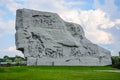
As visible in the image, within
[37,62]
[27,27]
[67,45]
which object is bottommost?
[37,62]

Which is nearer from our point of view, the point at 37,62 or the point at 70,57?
the point at 37,62

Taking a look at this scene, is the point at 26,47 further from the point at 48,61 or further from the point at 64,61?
the point at 64,61

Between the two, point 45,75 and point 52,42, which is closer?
point 45,75

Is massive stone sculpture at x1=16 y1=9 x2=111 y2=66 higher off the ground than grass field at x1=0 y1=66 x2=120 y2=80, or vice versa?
massive stone sculpture at x1=16 y1=9 x2=111 y2=66

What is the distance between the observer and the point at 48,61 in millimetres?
25016

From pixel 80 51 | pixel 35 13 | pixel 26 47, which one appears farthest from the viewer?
pixel 80 51

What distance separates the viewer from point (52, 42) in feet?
85.0

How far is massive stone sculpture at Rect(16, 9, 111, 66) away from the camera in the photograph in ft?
79.5

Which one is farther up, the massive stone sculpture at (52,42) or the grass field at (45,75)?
the massive stone sculpture at (52,42)

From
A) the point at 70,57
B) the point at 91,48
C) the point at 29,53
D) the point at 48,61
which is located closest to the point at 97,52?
the point at 91,48

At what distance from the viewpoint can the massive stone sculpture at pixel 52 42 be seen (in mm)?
24219

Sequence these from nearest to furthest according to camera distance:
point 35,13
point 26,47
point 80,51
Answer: point 26,47
point 35,13
point 80,51

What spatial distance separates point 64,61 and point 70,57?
101cm

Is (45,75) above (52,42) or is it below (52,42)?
below
